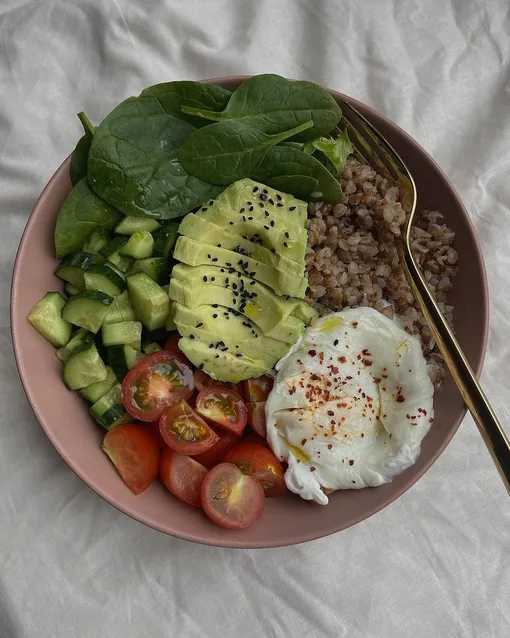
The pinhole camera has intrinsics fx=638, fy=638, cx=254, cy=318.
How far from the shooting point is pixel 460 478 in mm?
2576

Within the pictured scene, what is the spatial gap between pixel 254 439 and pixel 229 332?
414 mm

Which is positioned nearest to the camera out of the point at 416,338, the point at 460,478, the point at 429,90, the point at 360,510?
the point at 360,510

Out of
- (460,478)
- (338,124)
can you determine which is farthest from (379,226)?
(460,478)

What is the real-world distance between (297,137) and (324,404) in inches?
38.2

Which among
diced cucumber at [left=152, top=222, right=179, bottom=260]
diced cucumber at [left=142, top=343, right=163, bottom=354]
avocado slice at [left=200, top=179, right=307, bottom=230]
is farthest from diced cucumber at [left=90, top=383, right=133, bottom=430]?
avocado slice at [left=200, top=179, right=307, bottom=230]

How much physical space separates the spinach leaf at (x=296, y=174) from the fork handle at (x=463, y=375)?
1.18 ft

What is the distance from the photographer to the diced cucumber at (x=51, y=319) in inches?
88.0

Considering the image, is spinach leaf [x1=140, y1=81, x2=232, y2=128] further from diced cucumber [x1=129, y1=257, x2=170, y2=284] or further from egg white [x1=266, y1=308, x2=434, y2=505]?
egg white [x1=266, y1=308, x2=434, y2=505]

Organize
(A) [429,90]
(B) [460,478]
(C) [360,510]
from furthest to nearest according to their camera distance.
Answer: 1. (A) [429,90]
2. (B) [460,478]
3. (C) [360,510]

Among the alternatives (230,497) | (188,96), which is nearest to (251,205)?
(188,96)

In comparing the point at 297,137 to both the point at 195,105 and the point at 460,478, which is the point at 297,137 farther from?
the point at 460,478

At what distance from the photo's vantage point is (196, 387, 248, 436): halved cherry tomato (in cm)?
223

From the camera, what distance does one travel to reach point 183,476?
2252 mm

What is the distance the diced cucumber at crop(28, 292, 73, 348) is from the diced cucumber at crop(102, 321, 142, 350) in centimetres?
16
